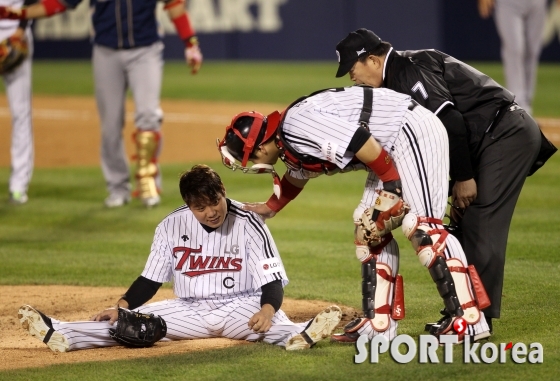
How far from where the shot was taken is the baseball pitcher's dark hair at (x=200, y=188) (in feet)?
15.8

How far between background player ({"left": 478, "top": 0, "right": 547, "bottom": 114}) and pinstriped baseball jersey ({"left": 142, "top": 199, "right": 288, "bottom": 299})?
8.25 meters

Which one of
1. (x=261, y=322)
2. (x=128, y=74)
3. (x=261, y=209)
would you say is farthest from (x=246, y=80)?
(x=261, y=322)

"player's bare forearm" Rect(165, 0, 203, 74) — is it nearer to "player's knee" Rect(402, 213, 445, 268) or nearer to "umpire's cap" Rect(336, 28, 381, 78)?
"umpire's cap" Rect(336, 28, 381, 78)

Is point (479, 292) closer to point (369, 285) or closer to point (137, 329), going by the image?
point (369, 285)

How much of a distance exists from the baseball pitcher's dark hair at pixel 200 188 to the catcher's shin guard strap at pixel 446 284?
1125 millimetres

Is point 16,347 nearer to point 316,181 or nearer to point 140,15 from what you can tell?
point 140,15

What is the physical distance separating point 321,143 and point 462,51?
18626 mm

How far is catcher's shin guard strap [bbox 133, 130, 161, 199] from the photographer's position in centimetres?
945

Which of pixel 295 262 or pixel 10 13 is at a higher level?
pixel 10 13

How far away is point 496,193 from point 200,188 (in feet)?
4.97

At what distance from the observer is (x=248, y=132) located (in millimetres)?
4617

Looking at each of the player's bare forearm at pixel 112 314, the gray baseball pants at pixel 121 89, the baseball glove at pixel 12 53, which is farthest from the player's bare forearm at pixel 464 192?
the baseball glove at pixel 12 53

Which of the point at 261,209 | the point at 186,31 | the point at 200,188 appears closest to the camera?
the point at 200,188

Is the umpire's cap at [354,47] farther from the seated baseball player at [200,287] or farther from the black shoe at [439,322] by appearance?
the black shoe at [439,322]
